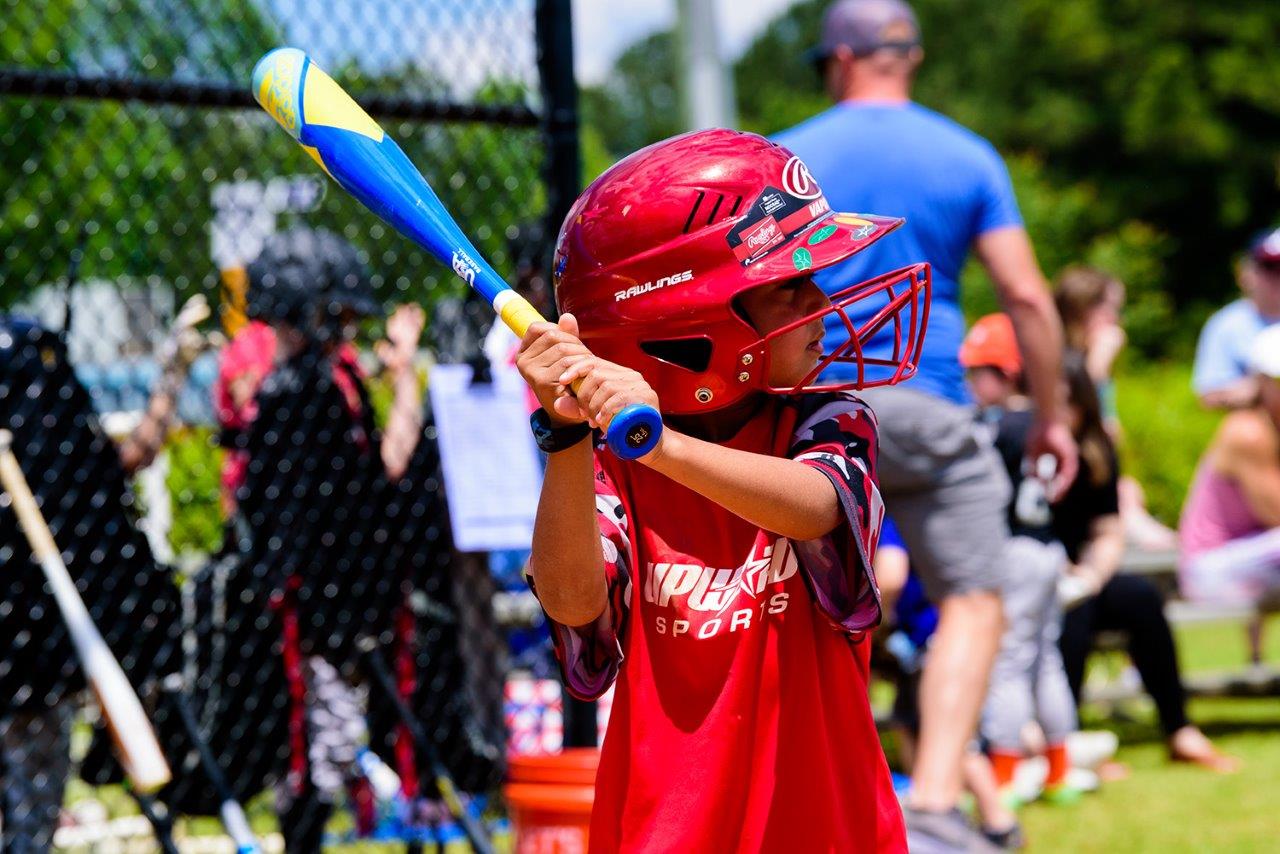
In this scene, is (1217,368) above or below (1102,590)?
above

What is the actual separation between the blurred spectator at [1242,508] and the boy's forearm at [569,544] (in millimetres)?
4410

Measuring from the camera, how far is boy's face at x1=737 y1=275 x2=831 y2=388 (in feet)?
6.55

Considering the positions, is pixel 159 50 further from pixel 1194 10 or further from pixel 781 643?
pixel 1194 10

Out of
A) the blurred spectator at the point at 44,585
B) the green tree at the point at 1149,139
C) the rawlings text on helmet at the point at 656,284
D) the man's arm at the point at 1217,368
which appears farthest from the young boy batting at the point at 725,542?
the green tree at the point at 1149,139

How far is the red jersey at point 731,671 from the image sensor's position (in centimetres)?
198

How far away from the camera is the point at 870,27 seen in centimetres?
422

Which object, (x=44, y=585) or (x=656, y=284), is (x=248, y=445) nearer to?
(x=44, y=585)

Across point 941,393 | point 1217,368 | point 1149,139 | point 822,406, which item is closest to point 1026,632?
point 941,393

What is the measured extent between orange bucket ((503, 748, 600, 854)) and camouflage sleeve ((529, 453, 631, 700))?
1.07 meters

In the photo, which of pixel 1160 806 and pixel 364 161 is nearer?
pixel 364 161

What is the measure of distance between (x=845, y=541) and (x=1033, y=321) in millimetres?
2332

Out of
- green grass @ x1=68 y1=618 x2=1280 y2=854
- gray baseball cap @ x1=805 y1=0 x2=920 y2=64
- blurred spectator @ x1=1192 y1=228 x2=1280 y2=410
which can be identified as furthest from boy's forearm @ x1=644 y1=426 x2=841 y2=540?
blurred spectator @ x1=1192 y1=228 x2=1280 y2=410

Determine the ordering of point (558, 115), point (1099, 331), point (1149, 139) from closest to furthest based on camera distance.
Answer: point (558, 115), point (1099, 331), point (1149, 139)

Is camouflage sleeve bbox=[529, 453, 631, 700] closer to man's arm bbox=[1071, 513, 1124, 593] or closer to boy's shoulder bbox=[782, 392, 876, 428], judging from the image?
boy's shoulder bbox=[782, 392, 876, 428]
